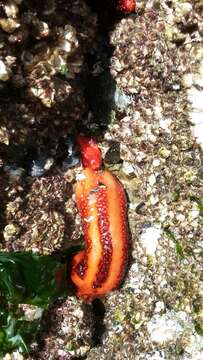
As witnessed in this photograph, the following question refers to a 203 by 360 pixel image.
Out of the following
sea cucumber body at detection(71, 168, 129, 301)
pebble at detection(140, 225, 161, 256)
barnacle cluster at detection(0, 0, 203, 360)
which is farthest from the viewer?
pebble at detection(140, 225, 161, 256)

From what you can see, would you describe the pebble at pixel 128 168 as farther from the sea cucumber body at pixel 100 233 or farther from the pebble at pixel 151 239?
the pebble at pixel 151 239

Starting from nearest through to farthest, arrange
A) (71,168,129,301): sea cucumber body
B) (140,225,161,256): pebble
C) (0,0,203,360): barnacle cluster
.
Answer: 1. (0,0,203,360): barnacle cluster
2. (71,168,129,301): sea cucumber body
3. (140,225,161,256): pebble

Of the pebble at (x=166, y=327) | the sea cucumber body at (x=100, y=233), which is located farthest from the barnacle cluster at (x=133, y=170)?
the sea cucumber body at (x=100, y=233)

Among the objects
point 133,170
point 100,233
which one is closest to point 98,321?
point 100,233

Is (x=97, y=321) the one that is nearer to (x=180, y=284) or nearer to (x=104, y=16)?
(x=180, y=284)

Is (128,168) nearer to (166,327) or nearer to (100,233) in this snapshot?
(100,233)

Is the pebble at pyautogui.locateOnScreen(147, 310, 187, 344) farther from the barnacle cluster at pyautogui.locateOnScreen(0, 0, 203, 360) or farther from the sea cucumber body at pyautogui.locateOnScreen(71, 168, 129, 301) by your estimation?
the sea cucumber body at pyautogui.locateOnScreen(71, 168, 129, 301)

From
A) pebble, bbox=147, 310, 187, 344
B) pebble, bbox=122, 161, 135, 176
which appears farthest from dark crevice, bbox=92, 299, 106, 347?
pebble, bbox=122, 161, 135, 176

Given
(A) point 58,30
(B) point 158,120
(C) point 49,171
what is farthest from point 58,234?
(A) point 58,30
